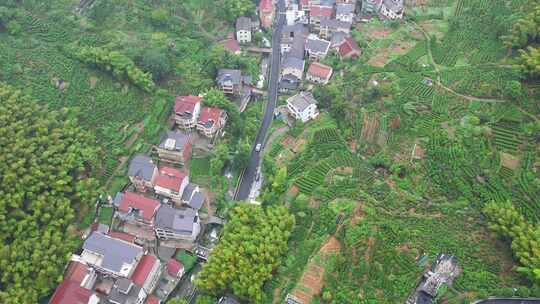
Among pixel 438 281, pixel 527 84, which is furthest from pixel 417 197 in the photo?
pixel 527 84

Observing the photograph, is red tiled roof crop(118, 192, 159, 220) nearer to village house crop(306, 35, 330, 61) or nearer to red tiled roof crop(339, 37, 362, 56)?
village house crop(306, 35, 330, 61)

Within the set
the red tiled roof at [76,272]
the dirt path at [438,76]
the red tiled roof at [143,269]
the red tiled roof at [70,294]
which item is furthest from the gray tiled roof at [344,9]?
the red tiled roof at [70,294]

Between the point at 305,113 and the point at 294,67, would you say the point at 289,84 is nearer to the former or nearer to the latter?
the point at 294,67

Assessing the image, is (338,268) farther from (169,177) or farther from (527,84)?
(527,84)

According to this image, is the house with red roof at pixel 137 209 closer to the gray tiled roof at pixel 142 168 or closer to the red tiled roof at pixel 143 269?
the gray tiled roof at pixel 142 168

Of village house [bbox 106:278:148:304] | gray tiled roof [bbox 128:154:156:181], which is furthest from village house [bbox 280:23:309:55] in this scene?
village house [bbox 106:278:148:304]
